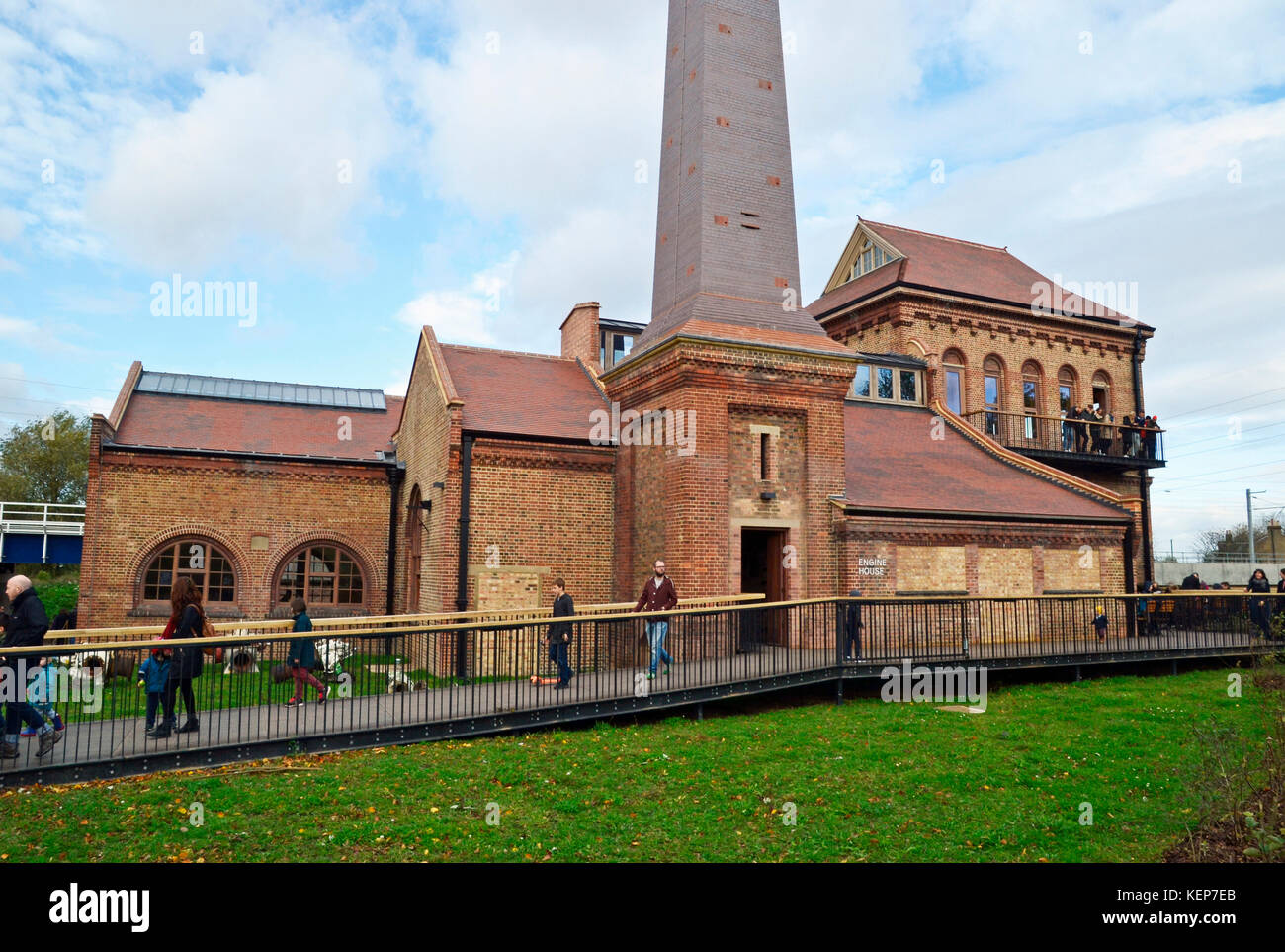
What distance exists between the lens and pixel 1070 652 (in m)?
14.7

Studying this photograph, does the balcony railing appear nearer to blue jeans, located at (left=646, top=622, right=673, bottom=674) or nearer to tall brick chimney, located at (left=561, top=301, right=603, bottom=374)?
tall brick chimney, located at (left=561, top=301, right=603, bottom=374)

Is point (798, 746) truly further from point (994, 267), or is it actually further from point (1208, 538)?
point (1208, 538)

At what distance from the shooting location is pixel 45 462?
46312 millimetres

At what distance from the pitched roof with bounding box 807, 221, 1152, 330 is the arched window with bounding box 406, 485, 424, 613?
1647 centimetres

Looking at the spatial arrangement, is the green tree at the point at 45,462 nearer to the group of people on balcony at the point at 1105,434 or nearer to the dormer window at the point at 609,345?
the dormer window at the point at 609,345

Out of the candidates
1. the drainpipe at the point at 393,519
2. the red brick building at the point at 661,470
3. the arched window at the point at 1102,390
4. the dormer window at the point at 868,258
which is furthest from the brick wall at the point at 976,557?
the dormer window at the point at 868,258

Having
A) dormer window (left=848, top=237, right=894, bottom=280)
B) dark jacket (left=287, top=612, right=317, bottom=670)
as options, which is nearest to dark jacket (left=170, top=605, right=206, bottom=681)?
dark jacket (left=287, top=612, right=317, bottom=670)

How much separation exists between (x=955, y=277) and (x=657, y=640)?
863 inches

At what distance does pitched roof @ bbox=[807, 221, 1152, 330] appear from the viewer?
92.4 ft

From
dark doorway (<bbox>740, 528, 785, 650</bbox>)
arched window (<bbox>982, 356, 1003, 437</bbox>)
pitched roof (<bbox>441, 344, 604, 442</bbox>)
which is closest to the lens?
dark doorway (<bbox>740, 528, 785, 650</bbox>)

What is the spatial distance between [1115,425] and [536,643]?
79.0ft

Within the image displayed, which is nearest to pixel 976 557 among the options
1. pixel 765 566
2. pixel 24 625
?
pixel 765 566

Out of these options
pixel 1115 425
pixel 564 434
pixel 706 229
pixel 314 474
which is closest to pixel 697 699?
pixel 564 434

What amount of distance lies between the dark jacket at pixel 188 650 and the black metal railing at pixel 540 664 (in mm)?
145
